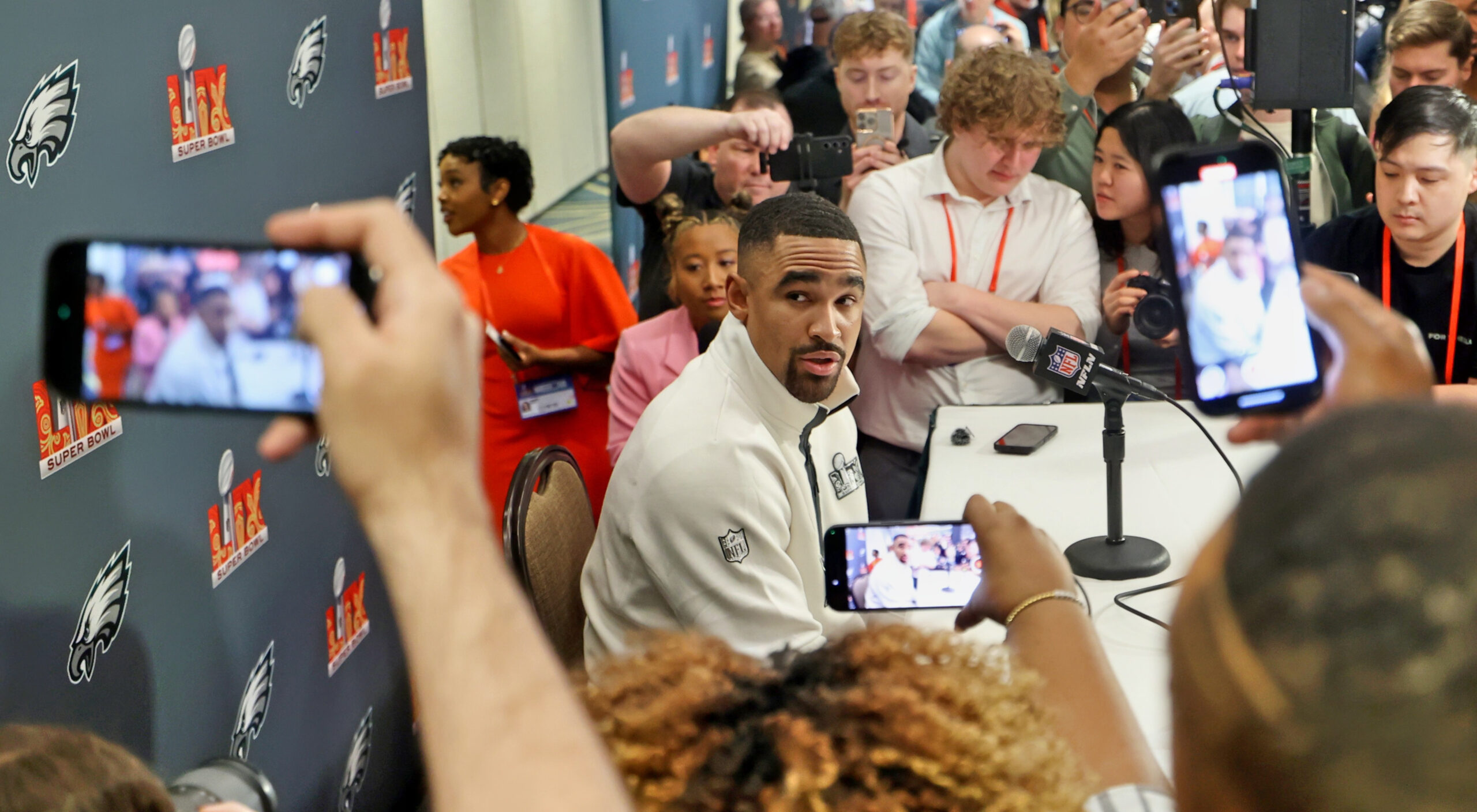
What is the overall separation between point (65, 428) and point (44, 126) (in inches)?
16.0

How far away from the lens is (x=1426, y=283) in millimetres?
2785

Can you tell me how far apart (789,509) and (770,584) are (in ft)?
0.56

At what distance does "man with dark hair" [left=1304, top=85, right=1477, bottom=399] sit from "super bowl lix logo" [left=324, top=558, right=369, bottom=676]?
2.43 m

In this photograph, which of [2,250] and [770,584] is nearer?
[2,250]

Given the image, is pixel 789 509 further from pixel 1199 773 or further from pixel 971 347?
pixel 1199 773

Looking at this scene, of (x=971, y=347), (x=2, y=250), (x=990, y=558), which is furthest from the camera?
(x=971, y=347)

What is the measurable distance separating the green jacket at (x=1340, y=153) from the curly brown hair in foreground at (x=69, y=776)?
3459 millimetres

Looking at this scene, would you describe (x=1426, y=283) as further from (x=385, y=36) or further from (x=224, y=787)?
(x=224, y=787)

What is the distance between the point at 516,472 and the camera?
82.2 inches


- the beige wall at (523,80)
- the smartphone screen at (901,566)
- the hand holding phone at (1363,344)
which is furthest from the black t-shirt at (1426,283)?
the beige wall at (523,80)

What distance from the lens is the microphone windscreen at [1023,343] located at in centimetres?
206

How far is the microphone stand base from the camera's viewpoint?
2.19m

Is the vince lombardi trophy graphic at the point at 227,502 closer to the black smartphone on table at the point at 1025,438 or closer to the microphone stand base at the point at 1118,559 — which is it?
the microphone stand base at the point at 1118,559

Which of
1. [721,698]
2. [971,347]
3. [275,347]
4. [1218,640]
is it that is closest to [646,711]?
[721,698]
